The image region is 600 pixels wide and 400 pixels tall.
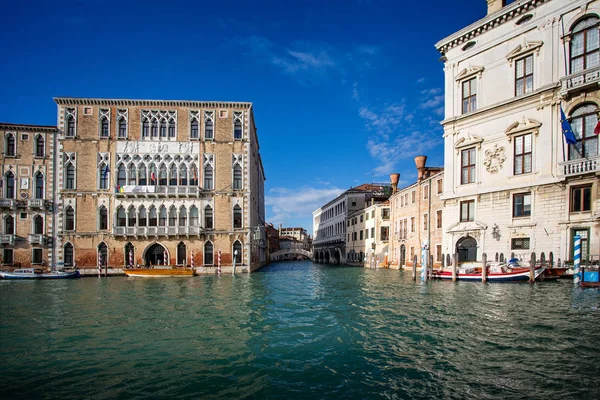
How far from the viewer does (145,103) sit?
25.2 metres

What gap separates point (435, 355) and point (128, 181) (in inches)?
937

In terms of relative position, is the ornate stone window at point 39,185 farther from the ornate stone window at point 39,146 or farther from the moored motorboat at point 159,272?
the moored motorboat at point 159,272

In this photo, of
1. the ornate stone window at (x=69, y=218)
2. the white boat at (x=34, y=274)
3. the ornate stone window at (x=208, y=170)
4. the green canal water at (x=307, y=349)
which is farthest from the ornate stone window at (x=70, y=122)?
the green canal water at (x=307, y=349)

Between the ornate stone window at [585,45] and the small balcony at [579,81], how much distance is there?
1.60 ft

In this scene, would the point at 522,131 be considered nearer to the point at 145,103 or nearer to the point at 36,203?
the point at 145,103

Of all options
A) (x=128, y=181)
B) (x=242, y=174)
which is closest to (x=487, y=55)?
(x=242, y=174)

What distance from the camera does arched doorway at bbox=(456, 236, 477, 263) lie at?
19812 mm

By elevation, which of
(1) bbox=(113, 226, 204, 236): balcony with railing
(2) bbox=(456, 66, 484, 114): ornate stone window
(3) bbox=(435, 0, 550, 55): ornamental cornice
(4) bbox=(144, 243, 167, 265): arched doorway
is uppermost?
(3) bbox=(435, 0, 550, 55): ornamental cornice

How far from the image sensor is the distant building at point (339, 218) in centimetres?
4525

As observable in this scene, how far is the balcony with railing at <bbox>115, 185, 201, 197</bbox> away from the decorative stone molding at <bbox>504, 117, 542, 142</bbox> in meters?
19.1

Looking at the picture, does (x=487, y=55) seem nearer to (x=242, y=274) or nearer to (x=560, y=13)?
(x=560, y=13)

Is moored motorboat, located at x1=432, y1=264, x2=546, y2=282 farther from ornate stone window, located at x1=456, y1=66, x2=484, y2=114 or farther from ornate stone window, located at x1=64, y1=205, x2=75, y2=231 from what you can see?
ornate stone window, located at x1=64, y1=205, x2=75, y2=231

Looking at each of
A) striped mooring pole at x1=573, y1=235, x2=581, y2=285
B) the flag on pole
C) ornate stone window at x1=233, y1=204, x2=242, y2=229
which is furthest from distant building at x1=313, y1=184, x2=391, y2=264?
striped mooring pole at x1=573, y1=235, x2=581, y2=285

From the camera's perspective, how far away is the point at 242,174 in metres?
25.8
